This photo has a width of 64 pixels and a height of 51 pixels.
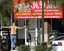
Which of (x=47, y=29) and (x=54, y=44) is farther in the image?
(x=47, y=29)

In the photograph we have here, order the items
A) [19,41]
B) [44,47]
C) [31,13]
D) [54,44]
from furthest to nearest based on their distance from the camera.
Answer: [19,41]
[31,13]
[54,44]
[44,47]

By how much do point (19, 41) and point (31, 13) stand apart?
153 inches

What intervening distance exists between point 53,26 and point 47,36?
133cm

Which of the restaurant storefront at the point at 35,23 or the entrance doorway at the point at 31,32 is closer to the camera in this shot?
the restaurant storefront at the point at 35,23

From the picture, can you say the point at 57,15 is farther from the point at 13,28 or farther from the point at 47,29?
the point at 13,28

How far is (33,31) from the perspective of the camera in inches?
890

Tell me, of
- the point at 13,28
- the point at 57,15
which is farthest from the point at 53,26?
the point at 13,28

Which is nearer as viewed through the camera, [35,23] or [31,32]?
[35,23]

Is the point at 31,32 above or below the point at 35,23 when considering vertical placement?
below

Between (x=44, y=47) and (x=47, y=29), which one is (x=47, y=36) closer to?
(x=47, y=29)

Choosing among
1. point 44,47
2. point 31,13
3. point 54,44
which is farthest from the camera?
point 31,13

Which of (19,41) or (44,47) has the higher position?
(44,47)

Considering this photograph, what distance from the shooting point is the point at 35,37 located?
Answer: 21.6 metres

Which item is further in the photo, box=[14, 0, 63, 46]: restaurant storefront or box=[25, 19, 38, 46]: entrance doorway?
box=[25, 19, 38, 46]: entrance doorway
